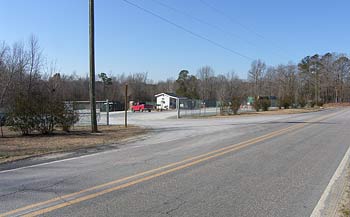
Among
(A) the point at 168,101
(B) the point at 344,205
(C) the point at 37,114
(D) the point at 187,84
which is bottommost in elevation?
(B) the point at 344,205

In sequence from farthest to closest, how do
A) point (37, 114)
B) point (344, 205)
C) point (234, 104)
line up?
point (234, 104)
point (37, 114)
point (344, 205)

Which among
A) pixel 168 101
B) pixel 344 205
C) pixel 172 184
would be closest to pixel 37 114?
pixel 172 184

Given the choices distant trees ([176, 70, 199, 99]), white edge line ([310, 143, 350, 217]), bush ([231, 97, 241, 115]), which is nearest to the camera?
white edge line ([310, 143, 350, 217])

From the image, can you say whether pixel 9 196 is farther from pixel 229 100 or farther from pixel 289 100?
pixel 289 100

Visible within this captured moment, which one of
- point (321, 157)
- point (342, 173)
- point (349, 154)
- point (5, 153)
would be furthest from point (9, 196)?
point (349, 154)

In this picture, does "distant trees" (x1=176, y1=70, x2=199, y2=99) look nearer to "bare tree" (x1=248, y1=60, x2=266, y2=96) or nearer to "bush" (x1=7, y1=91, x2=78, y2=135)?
"bare tree" (x1=248, y1=60, x2=266, y2=96)

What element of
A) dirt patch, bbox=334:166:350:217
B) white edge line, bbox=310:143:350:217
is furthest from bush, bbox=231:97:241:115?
dirt patch, bbox=334:166:350:217

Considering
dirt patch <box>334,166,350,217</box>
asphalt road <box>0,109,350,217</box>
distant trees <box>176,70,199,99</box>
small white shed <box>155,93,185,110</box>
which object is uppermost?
distant trees <box>176,70,199,99</box>

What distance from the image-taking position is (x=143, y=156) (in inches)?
443

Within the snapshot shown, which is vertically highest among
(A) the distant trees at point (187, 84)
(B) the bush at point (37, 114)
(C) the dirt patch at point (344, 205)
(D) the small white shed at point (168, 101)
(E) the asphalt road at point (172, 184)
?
(A) the distant trees at point (187, 84)

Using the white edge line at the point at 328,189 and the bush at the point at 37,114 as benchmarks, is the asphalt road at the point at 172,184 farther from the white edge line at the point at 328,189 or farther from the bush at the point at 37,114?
the bush at the point at 37,114

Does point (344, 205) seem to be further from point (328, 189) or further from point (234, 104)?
point (234, 104)

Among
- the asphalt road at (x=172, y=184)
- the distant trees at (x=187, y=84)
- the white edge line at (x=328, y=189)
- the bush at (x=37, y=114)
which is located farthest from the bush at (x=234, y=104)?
the distant trees at (x=187, y=84)

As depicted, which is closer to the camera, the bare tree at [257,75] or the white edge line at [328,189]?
the white edge line at [328,189]
